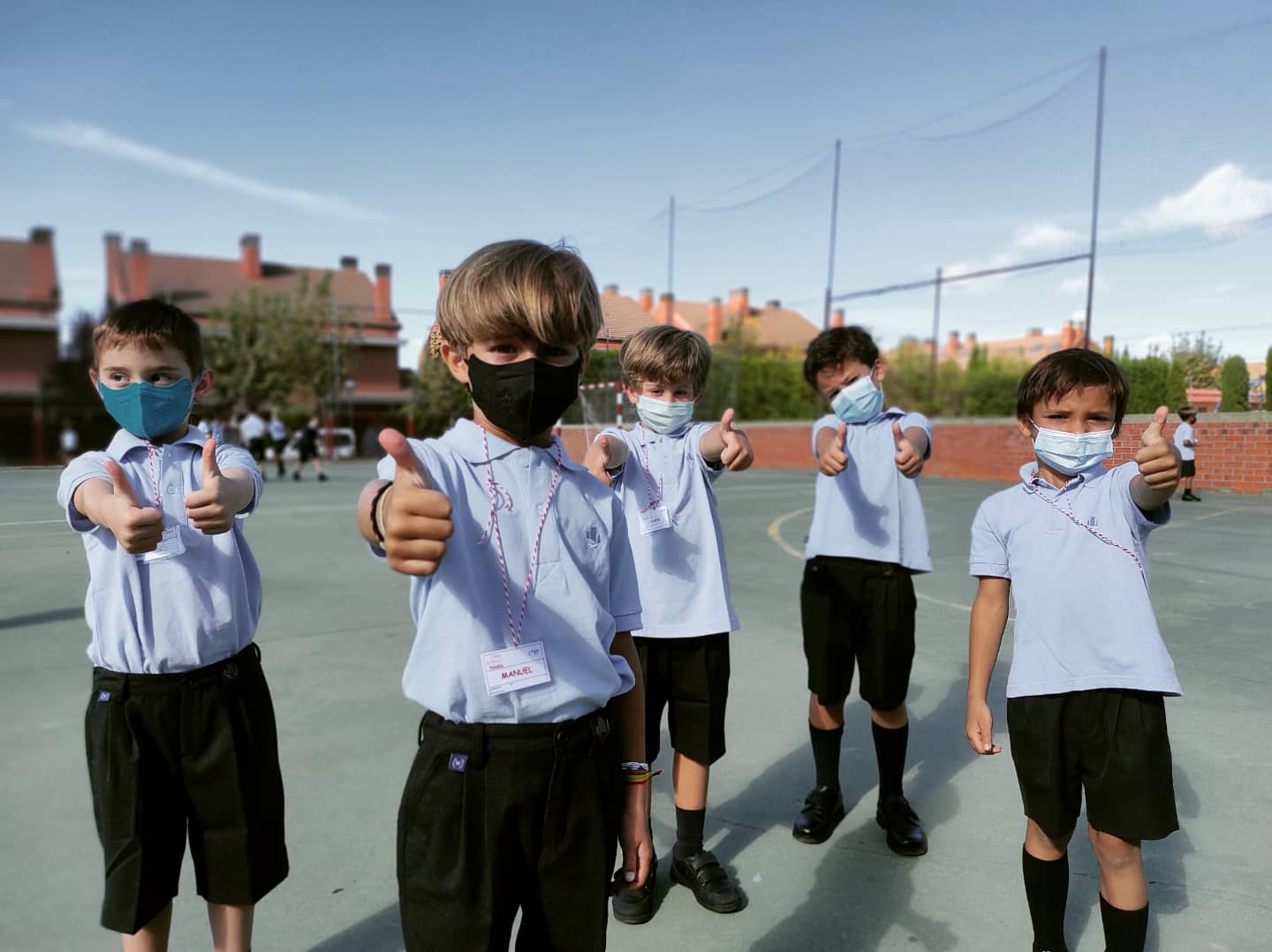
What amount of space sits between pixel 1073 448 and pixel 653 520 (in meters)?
1.22

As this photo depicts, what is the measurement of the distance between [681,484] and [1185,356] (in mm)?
2077

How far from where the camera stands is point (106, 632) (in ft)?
6.10

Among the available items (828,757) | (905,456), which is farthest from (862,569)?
(828,757)

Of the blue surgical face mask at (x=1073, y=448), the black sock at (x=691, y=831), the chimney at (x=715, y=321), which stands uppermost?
the chimney at (x=715, y=321)

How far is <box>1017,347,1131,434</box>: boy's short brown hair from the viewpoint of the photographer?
82.3 inches

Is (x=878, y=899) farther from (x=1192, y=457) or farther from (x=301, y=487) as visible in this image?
(x=301, y=487)

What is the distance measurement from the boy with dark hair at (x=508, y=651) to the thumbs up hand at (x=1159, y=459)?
130 centimetres

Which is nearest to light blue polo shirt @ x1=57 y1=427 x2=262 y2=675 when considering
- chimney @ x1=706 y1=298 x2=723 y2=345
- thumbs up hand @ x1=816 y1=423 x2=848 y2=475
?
thumbs up hand @ x1=816 y1=423 x2=848 y2=475

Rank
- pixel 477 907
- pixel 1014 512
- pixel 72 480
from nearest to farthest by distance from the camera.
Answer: pixel 477 907 → pixel 72 480 → pixel 1014 512

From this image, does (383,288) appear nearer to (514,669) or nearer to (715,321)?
(715,321)

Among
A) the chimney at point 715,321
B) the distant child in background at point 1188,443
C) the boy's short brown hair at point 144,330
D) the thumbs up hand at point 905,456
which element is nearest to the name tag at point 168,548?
the boy's short brown hair at point 144,330

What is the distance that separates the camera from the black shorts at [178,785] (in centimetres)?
185

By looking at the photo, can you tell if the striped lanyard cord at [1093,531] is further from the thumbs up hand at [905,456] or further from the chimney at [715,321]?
the chimney at [715,321]

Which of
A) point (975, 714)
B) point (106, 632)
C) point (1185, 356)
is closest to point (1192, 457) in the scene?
point (1185, 356)
